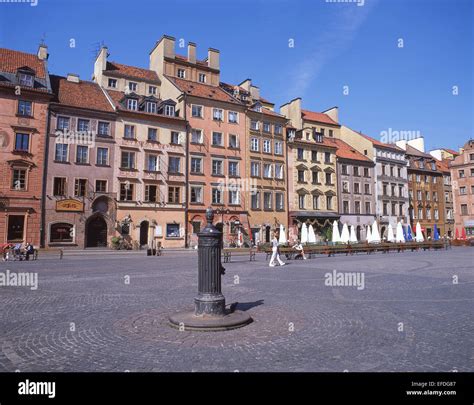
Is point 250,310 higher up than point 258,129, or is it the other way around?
point 258,129

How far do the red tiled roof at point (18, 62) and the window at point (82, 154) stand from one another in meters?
7.37

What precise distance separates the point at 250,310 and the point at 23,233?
28428 millimetres

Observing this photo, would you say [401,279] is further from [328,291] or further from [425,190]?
[425,190]

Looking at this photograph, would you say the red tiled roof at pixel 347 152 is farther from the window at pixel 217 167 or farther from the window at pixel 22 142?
the window at pixel 22 142

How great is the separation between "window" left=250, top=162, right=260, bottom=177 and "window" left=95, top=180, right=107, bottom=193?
637 inches

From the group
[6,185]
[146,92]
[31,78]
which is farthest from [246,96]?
[6,185]

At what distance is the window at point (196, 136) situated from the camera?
39.4 metres

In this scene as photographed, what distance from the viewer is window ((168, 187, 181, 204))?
37.2 m

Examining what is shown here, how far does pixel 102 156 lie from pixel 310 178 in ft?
82.2

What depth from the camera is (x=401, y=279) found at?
43.1ft

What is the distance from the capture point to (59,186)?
3200 cm

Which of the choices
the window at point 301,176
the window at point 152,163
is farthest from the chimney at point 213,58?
the window at point 301,176

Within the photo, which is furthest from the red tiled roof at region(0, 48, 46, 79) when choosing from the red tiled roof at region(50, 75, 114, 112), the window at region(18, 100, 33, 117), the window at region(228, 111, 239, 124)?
the window at region(228, 111, 239, 124)

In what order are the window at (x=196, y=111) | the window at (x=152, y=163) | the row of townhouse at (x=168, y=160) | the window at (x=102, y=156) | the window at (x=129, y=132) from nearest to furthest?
1. the row of townhouse at (x=168, y=160)
2. the window at (x=102, y=156)
3. the window at (x=129, y=132)
4. the window at (x=152, y=163)
5. the window at (x=196, y=111)
